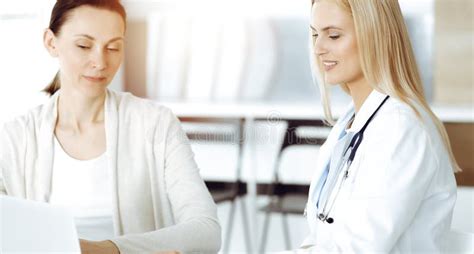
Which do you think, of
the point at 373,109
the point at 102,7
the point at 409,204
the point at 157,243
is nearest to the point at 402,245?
the point at 409,204

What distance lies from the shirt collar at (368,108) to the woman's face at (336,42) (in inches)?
2.7

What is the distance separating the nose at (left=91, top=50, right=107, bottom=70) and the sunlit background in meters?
1.28

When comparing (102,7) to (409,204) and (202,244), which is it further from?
(409,204)

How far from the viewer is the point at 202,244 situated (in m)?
1.62

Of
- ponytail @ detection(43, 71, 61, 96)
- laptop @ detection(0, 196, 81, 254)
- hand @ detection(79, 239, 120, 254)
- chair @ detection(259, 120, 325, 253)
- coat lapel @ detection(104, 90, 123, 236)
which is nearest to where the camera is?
laptop @ detection(0, 196, 81, 254)

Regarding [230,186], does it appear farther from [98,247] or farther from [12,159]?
[98,247]

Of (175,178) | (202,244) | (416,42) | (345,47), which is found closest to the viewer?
(345,47)

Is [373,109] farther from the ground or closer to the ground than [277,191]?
farther from the ground

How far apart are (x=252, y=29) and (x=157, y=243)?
1.75 metres

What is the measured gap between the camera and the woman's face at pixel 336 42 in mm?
1464

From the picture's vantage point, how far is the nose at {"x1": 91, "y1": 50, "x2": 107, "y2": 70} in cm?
176

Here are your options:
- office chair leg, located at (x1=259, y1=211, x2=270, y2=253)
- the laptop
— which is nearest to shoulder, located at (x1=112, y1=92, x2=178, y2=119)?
the laptop

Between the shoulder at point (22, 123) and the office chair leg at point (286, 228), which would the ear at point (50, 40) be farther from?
the office chair leg at point (286, 228)

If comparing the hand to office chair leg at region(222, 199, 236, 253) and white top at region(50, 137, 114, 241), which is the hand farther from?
office chair leg at region(222, 199, 236, 253)
